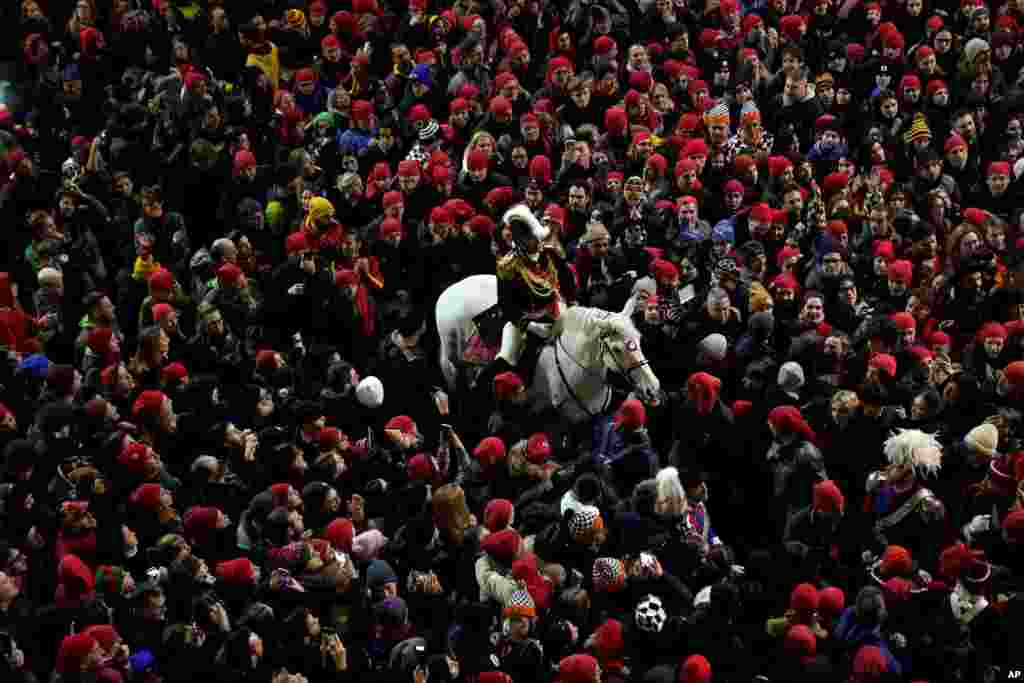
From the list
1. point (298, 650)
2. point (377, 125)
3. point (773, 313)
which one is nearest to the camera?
point (298, 650)

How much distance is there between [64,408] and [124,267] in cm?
271

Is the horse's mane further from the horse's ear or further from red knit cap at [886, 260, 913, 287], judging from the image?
red knit cap at [886, 260, 913, 287]

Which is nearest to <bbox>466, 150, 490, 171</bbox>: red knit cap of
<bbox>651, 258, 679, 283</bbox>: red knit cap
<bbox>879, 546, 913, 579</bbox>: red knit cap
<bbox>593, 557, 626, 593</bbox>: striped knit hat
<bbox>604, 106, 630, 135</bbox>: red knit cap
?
<bbox>604, 106, 630, 135</bbox>: red knit cap

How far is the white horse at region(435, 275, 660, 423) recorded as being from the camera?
41.2ft

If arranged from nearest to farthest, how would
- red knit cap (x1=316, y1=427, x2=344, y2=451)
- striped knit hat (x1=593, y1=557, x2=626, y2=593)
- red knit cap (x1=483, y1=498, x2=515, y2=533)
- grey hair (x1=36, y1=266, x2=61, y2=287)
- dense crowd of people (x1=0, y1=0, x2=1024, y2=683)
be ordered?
1. dense crowd of people (x1=0, y1=0, x2=1024, y2=683)
2. striped knit hat (x1=593, y1=557, x2=626, y2=593)
3. red knit cap (x1=483, y1=498, x2=515, y2=533)
4. red knit cap (x1=316, y1=427, x2=344, y2=451)
5. grey hair (x1=36, y1=266, x2=61, y2=287)

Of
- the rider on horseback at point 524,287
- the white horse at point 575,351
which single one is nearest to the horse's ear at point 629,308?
the white horse at point 575,351

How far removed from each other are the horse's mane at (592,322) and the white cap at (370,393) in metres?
1.44

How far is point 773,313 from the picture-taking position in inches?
525

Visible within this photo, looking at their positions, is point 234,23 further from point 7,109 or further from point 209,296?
point 209,296

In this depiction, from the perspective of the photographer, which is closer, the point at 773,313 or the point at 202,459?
the point at 202,459

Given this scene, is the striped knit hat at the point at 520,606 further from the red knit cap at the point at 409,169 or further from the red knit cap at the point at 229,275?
the red knit cap at the point at 409,169

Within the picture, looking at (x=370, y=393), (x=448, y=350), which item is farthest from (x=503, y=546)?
(x=448, y=350)

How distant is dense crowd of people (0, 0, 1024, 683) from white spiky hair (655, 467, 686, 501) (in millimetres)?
26

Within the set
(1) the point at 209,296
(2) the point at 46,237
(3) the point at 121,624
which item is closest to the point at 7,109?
(2) the point at 46,237
